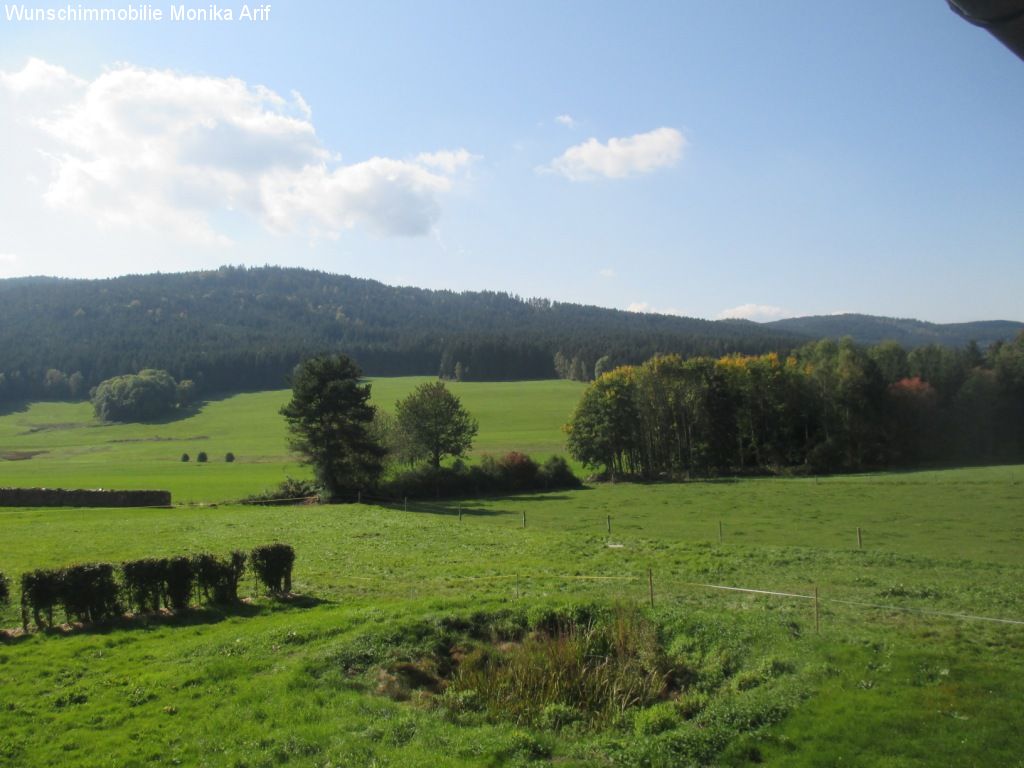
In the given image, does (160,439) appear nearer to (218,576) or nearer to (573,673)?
(218,576)

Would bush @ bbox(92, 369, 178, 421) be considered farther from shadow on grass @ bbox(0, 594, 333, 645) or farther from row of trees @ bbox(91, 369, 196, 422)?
shadow on grass @ bbox(0, 594, 333, 645)

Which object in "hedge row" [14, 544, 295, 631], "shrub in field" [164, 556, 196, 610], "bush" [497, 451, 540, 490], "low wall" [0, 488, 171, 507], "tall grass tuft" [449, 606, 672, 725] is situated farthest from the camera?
"bush" [497, 451, 540, 490]

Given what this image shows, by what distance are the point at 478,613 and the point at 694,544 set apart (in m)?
16.7

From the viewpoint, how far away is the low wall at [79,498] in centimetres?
5119

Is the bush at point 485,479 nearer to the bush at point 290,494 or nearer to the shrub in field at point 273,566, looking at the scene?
the bush at point 290,494

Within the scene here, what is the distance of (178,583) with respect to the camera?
18.5m

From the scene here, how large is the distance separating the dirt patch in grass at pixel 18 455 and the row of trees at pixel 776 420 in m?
77.0

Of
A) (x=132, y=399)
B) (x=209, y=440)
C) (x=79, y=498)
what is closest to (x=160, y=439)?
(x=209, y=440)

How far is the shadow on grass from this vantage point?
1625 cm

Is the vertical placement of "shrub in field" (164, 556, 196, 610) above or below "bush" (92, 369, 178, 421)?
below

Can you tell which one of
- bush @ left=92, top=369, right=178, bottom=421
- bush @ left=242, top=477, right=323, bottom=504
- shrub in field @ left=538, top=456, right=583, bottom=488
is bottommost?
shrub in field @ left=538, top=456, right=583, bottom=488

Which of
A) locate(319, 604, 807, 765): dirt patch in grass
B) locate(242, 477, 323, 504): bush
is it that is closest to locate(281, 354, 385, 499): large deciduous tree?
locate(242, 477, 323, 504): bush

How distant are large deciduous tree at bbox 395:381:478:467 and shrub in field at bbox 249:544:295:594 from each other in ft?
172

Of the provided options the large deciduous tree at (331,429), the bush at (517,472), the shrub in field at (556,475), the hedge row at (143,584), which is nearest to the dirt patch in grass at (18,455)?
the large deciduous tree at (331,429)
